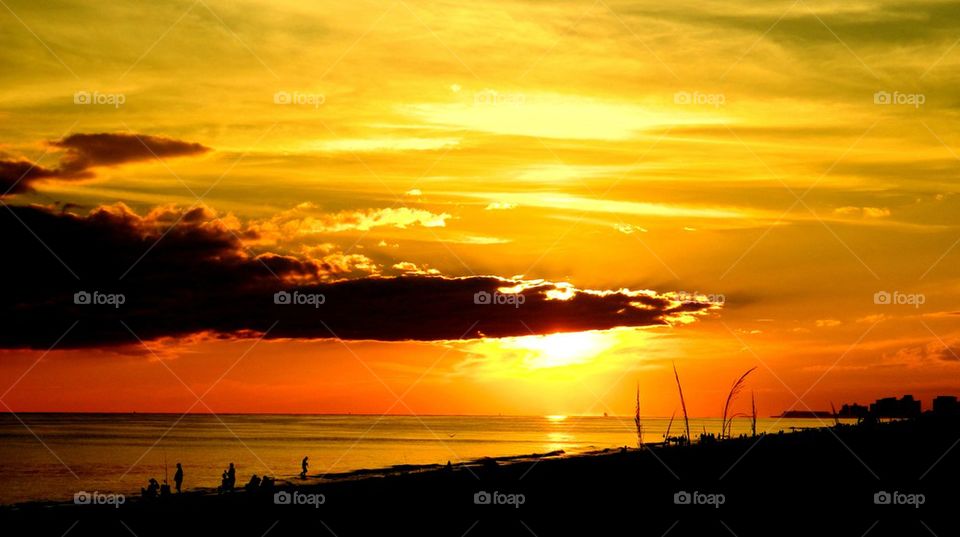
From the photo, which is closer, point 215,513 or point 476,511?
point 476,511

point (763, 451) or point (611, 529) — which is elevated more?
point (763, 451)

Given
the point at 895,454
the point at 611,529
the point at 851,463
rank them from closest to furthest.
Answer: the point at 611,529
the point at 851,463
the point at 895,454

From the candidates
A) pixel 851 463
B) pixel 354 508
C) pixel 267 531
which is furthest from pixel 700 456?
pixel 267 531

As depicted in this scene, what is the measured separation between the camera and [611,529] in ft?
90.2

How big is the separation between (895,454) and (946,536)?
28.0m

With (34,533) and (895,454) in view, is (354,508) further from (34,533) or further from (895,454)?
(895,454)

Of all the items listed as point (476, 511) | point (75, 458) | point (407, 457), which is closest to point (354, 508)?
point (476, 511)

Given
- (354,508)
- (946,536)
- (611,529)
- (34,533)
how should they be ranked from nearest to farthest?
1. (946,536)
2. (611,529)
3. (34,533)
4. (354,508)

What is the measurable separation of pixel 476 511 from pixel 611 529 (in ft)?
18.8

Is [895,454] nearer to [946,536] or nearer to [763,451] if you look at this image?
[763,451]

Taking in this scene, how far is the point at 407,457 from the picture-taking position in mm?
108438

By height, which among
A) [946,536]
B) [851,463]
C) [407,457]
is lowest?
[946,536]

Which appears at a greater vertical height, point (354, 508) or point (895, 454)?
point (895, 454)

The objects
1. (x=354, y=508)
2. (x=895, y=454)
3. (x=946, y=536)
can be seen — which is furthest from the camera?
(x=895, y=454)
